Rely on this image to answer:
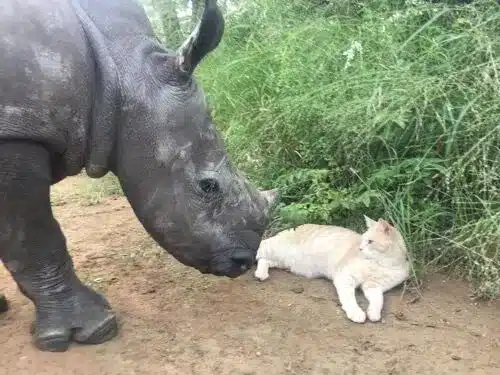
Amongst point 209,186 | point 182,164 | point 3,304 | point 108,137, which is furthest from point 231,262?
point 3,304

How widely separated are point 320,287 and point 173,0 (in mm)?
3431

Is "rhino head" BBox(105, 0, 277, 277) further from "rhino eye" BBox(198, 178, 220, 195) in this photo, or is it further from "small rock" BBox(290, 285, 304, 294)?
"small rock" BBox(290, 285, 304, 294)

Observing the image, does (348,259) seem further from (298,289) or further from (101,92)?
(101,92)

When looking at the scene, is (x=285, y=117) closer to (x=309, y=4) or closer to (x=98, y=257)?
(x=98, y=257)

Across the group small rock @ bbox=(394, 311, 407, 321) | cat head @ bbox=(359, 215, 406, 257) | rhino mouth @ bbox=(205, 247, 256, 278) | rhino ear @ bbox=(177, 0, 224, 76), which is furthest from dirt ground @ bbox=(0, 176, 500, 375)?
rhino ear @ bbox=(177, 0, 224, 76)

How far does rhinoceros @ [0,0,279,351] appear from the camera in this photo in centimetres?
223

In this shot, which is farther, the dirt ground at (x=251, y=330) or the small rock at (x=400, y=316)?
the small rock at (x=400, y=316)

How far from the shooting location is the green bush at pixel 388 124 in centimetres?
320

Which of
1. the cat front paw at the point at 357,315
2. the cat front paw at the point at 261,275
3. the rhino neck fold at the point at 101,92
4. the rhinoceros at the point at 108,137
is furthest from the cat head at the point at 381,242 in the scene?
the rhino neck fold at the point at 101,92

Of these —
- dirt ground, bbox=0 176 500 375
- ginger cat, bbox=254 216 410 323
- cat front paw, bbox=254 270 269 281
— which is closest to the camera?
dirt ground, bbox=0 176 500 375

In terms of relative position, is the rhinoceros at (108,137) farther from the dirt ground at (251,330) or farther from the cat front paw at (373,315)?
the cat front paw at (373,315)

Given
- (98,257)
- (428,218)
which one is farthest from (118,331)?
(428,218)

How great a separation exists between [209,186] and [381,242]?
93 cm

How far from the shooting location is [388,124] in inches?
136
